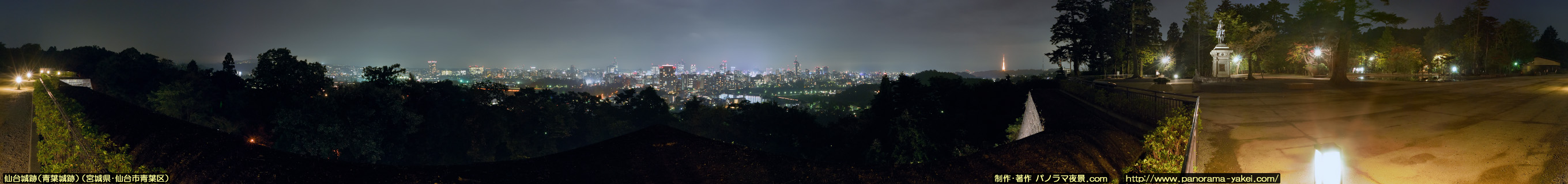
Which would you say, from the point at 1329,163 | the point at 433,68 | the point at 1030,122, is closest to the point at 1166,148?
the point at 1329,163

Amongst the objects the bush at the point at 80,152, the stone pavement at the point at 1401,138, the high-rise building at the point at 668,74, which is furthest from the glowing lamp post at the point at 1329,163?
the high-rise building at the point at 668,74

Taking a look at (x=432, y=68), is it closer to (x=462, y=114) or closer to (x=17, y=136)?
(x=462, y=114)

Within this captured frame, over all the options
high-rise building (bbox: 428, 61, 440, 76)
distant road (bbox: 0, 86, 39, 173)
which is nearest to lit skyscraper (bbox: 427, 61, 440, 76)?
high-rise building (bbox: 428, 61, 440, 76)

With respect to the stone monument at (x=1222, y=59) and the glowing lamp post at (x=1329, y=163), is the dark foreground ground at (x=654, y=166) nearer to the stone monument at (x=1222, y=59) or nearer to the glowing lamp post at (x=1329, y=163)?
the glowing lamp post at (x=1329, y=163)

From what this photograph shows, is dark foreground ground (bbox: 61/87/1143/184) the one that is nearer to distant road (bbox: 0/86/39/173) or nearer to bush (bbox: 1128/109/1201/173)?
bush (bbox: 1128/109/1201/173)

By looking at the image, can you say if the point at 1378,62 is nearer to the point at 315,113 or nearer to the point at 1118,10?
the point at 1118,10

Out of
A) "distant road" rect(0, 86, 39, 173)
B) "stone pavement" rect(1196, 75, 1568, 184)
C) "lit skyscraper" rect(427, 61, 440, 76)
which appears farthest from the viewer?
"lit skyscraper" rect(427, 61, 440, 76)
